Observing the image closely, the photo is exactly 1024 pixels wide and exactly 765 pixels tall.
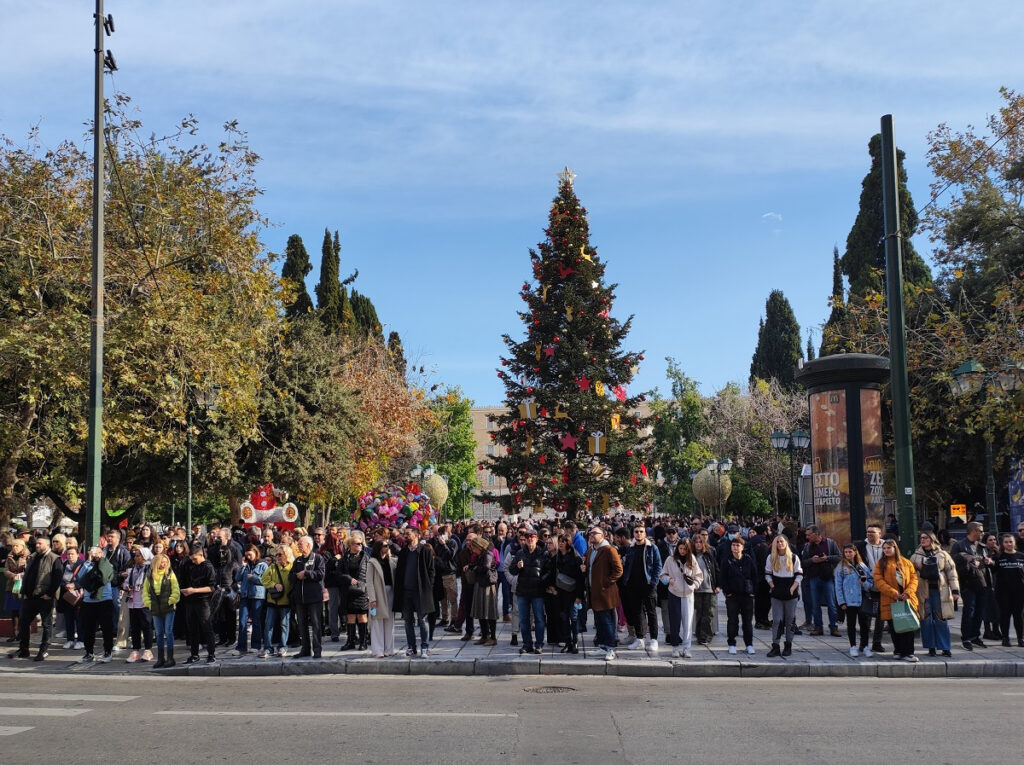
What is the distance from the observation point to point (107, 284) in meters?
19.9

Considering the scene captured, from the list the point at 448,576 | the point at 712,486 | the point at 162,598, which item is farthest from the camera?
the point at 712,486

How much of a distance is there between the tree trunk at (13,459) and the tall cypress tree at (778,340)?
2356 inches

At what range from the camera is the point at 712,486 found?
134 ft

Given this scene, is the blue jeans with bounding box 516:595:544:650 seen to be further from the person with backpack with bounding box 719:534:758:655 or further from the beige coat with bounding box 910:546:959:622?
the beige coat with bounding box 910:546:959:622

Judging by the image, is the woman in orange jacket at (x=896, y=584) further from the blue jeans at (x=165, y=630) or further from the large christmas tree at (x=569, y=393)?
the large christmas tree at (x=569, y=393)

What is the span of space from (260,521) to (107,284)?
12575 mm

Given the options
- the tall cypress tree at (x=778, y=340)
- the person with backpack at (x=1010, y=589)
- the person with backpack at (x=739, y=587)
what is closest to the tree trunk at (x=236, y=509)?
the person with backpack at (x=739, y=587)

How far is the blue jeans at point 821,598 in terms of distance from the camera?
15.5 m

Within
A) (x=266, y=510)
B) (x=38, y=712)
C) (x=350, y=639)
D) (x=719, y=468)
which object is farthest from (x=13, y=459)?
(x=719, y=468)

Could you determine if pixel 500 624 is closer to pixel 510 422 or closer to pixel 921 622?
pixel 921 622

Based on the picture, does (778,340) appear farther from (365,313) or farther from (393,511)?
(393,511)

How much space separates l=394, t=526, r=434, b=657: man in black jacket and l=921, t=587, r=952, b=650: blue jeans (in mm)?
6897

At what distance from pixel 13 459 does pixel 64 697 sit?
33.1 ft

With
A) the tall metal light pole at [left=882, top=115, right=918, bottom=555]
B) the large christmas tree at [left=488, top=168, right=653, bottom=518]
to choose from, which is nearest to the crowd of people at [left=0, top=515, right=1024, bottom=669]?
the tall metal light pole at [left=882, top=115, right=918, bottom=555]
